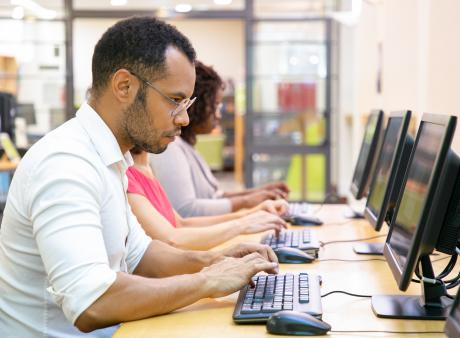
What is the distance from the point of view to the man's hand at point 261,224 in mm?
2615

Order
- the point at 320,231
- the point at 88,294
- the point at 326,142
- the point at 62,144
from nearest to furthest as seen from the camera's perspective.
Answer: the point at 88,294 < the point at 62,144 < the point at 320,231 < the point at 326,142

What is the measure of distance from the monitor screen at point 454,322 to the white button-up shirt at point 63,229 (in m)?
0.64

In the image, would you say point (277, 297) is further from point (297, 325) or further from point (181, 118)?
point (181, 118)

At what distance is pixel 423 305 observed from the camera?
173 centimetres

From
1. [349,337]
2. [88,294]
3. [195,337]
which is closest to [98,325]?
[88,294]

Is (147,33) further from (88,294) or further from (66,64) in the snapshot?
(66,64)

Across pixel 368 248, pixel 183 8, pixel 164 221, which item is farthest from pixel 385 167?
pixel 183 8

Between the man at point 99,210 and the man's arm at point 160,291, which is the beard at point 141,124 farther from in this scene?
the man's arm at point 160,291

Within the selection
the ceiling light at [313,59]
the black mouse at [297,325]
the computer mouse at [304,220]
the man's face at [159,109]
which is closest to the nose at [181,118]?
the man's face at [159,109]

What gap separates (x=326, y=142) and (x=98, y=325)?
6.49 m

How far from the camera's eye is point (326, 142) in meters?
7.89

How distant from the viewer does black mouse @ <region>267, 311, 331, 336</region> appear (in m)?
1.49

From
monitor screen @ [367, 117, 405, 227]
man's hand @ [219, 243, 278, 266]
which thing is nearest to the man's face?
man's hand @ [219, 243, 278, 266]

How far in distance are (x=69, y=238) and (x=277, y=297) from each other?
479 millimetres
